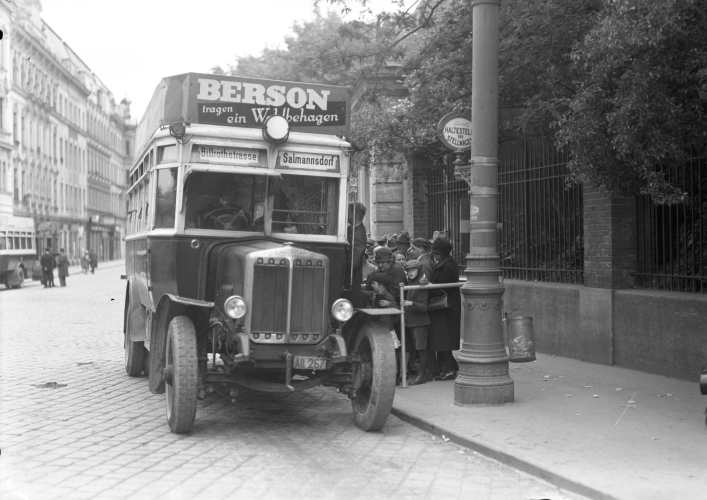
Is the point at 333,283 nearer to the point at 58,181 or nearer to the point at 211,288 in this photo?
the point at 211,288

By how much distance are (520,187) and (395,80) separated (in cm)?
907

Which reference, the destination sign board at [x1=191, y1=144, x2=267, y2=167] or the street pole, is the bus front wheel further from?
the street pole

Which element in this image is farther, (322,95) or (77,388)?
(77,388)

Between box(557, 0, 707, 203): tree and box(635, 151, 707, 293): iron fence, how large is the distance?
1.92 m

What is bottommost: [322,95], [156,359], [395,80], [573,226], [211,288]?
[156,359]

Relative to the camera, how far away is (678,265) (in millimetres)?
10375

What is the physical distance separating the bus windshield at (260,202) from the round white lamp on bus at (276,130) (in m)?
0.38

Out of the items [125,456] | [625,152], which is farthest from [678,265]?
[125,456]

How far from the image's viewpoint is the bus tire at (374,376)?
7.50m

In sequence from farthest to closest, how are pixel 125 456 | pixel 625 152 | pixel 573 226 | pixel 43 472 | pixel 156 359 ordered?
1. pixel 573 226
2. pixel 156 359
3. pixel 625 152
4. pixel 125 456
5. pixel 43 472

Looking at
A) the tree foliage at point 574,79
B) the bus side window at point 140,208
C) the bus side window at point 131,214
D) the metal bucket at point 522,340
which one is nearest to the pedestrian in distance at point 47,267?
the tree foliage at point 574,79

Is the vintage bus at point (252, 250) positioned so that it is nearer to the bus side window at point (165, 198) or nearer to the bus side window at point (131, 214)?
the bus side window at point (165, 198)

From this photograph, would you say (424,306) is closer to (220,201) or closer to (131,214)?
(220,201)

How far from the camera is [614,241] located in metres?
11.1
